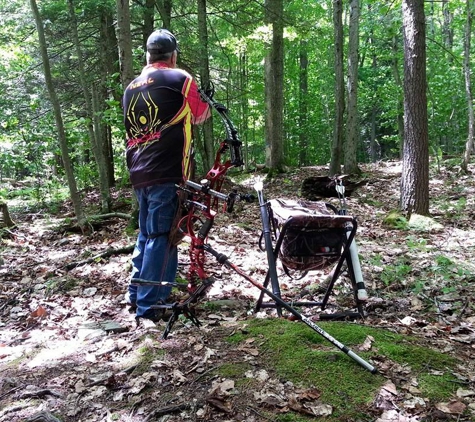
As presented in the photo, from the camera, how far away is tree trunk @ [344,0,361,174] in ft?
42.8

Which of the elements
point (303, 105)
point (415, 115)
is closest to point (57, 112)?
point (415, 115)

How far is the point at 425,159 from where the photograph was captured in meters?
7.70

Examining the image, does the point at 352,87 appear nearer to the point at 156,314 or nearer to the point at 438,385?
the point at 156,314

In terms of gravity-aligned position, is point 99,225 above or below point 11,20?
below

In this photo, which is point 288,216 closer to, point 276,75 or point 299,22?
point 299,22

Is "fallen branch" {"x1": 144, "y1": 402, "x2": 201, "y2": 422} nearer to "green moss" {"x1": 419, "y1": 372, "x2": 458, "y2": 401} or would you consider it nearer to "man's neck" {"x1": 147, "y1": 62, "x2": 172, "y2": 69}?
"green moss" {"x1": 419, "y1": 372, "x2": 458, "y2": 401}

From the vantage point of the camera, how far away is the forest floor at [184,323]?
7.85ft

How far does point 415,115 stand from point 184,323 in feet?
19.8

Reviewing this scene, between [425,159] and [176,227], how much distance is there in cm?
565

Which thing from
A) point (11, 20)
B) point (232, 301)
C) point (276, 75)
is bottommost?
point (232, 301)

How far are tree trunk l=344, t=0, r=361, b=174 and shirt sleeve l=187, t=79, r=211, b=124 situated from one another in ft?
33.5

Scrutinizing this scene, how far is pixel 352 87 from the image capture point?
43.7ft

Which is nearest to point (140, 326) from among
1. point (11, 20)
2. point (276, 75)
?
point (11, 20)

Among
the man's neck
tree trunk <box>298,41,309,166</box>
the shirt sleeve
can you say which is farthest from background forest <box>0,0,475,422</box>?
tree trunk <box>298,41,309,166</box>
